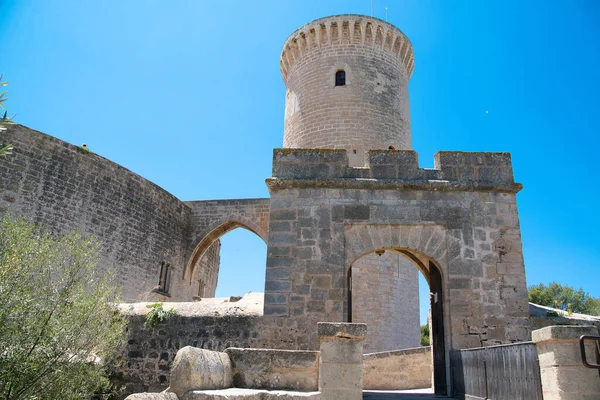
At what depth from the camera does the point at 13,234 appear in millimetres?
6926

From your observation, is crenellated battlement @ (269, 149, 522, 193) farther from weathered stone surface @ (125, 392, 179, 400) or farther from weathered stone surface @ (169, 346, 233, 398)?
weathered stone surface @ (125, 392, 179, 400)

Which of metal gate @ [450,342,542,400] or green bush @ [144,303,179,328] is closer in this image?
metal gate @ [450,342,542,400]

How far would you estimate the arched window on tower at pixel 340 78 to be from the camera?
17.4m

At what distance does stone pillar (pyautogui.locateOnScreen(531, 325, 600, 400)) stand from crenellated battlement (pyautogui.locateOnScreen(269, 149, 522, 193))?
407 cm

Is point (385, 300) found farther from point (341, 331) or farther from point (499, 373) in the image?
point (341, 331)

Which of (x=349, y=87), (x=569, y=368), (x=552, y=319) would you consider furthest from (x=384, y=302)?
(x=569, y=368)

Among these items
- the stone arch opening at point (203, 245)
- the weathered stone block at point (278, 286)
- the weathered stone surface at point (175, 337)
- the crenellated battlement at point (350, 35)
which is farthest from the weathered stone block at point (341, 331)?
the crenellated battlement at point (350, 35)

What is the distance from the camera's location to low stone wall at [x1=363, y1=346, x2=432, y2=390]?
10.5 metres

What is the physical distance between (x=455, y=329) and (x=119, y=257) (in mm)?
9772

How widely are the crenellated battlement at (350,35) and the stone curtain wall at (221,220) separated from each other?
6.31 meters

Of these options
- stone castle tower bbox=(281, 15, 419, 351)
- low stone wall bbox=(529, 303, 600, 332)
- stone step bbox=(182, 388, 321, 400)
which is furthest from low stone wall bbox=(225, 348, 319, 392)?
stone castle tower bbox=(281, 15, 419, 351)

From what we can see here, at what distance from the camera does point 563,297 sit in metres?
32.0

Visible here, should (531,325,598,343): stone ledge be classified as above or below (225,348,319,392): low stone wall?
above

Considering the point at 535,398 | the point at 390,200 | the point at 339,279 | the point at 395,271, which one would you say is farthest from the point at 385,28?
the point at 535,398
